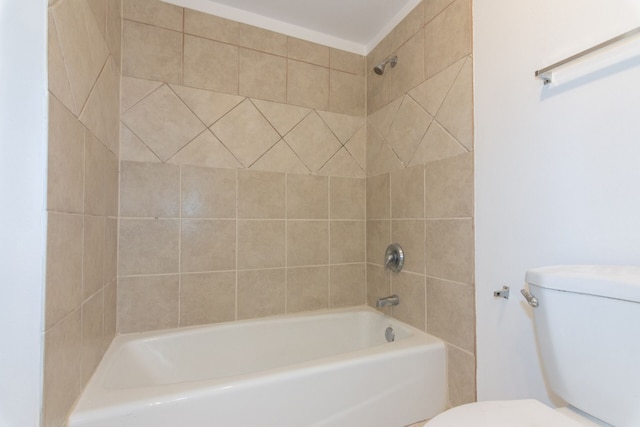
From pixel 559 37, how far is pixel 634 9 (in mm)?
172

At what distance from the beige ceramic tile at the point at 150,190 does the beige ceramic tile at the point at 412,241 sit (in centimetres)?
121

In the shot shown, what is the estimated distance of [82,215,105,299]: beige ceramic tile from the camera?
923 mm

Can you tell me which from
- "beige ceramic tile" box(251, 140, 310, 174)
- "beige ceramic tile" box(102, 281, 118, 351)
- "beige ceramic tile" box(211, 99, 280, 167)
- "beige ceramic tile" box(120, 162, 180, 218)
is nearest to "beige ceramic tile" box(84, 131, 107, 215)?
"beige ceramic tile" box(120, 162, 180, 218)

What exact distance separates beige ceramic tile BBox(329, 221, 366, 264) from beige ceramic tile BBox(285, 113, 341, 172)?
41 centimetres

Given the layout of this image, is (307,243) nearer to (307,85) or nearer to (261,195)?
(261,195)

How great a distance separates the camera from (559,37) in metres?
0.90

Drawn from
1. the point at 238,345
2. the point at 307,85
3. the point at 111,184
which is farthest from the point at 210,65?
the point at 238,345

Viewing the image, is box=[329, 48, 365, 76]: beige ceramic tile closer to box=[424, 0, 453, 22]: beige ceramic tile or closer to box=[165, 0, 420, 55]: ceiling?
box=[165, 0, 420, 55]: ceiling

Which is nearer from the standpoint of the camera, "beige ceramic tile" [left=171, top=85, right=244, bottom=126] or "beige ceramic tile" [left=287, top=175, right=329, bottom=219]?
"beige ceramic tile" [left=171, top=85, right=244, bottom=126]

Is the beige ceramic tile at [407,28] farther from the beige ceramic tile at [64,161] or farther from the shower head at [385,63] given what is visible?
the beige ceramic tile at [64,161]

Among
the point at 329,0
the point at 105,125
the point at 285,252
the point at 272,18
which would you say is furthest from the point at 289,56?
the point at 285,252

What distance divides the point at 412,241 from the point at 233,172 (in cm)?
105

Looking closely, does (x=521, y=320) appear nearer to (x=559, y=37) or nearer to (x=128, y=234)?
(x=559, y=37)

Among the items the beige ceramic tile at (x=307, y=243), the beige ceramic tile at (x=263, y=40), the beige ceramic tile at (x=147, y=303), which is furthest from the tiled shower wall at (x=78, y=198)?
the beige ceramic tile at (x=307, y=243)
